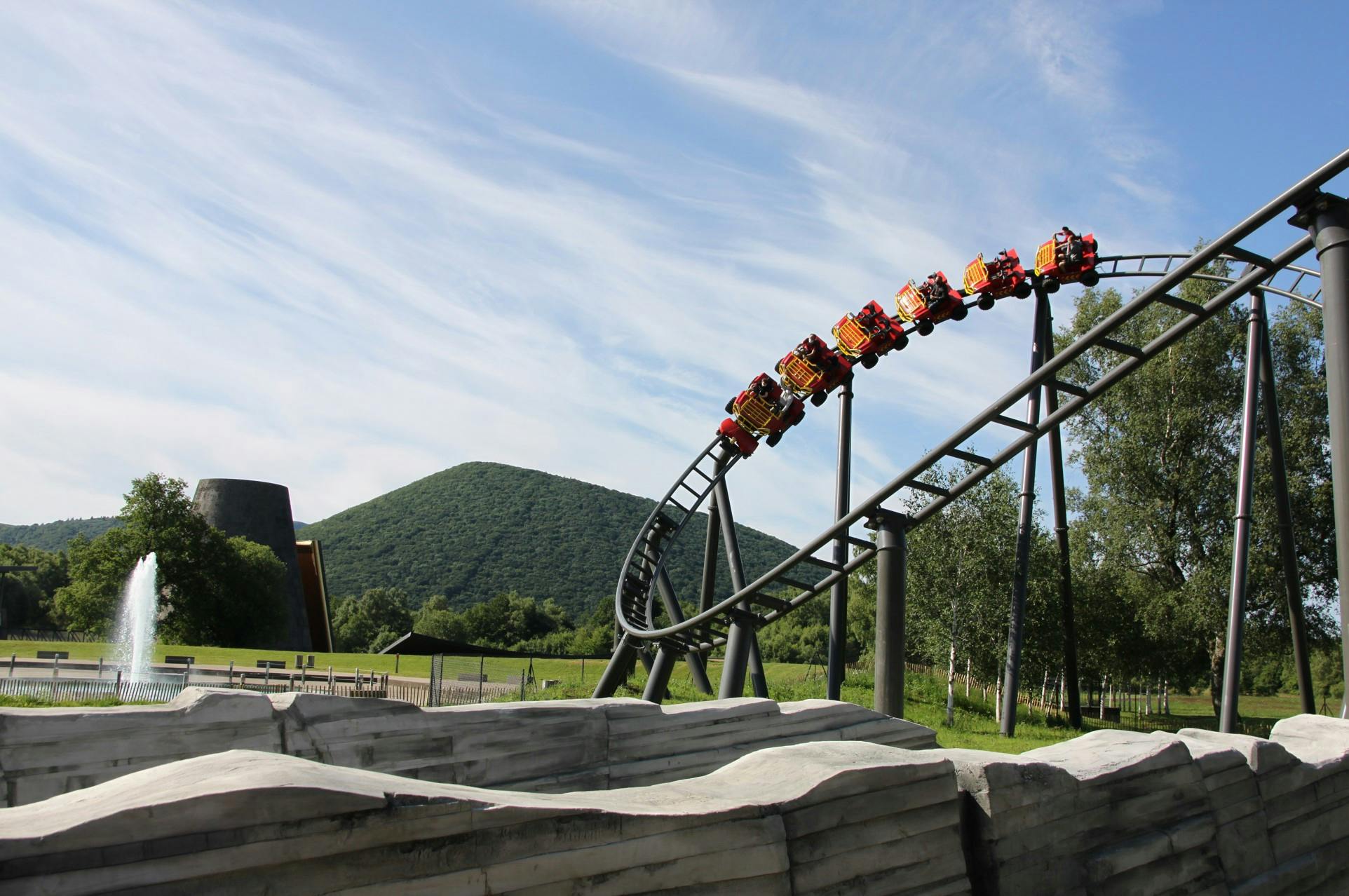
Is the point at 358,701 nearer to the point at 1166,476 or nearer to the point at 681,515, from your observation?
the point at 681,515

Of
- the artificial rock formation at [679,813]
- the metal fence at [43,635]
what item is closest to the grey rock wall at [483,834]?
the artificial rock formation at [679,813]

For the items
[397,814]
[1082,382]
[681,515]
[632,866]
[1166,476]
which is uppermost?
A: [1082,382]

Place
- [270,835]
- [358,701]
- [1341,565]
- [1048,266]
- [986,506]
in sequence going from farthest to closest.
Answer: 1. [986,506]
2. [1048,266]
3. [1341,565]
4. [358,701]
5. [270,835]

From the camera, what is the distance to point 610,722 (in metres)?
4.40

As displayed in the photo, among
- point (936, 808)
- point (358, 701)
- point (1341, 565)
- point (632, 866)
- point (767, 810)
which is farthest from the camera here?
point (1341, 565)

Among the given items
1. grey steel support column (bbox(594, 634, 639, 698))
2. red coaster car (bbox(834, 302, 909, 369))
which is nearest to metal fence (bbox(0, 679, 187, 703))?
grey steel support column (bbox(594, 634, 639, 698))

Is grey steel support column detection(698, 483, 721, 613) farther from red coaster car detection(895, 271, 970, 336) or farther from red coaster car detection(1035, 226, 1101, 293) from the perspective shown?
red coaster car detection(1035, 226, 1101, 293)

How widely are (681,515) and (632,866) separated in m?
13.0

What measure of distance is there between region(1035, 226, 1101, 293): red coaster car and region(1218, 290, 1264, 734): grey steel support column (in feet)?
7.31

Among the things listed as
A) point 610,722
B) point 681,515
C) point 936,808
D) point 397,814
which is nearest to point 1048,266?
point 681,515

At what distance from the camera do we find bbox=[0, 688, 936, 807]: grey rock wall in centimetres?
379

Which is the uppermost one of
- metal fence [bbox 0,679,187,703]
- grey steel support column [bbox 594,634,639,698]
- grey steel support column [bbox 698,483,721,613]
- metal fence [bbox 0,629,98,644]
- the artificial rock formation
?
grey steel support column [bbox 698,483,721,613]

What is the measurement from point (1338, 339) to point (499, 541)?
101 m

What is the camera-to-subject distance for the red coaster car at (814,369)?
556 inches
